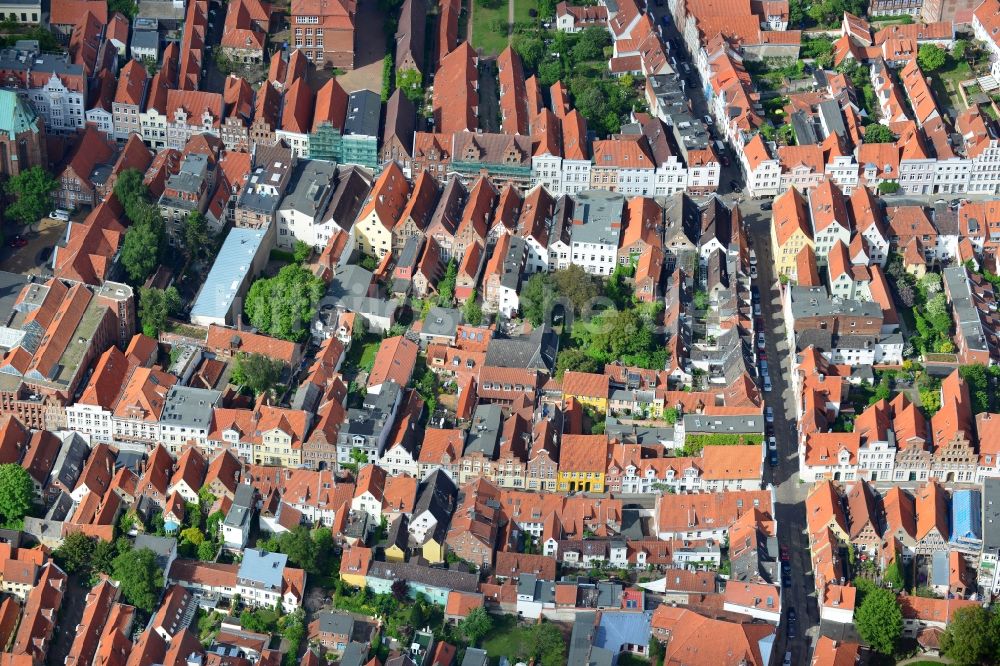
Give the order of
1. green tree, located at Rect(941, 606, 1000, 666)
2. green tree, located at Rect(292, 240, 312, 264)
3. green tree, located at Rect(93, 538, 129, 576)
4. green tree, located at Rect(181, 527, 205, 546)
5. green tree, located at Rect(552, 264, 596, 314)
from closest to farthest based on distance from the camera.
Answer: green tree, located at Rect(941, 606, 1000, 666) → green tree, located at Rect(93, 538, 129, 576) → green tree, located at Rect(181, 527, 205, 546) → green tree, located at Rect(552, 264, 596, 314) → green tree, located at Rect(292, 240, 312, 264)

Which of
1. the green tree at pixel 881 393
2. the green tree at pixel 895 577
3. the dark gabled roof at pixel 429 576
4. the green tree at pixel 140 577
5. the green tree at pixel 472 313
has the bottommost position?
the green tree at pixel 140 577

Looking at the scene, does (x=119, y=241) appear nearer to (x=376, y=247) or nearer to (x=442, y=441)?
(x=376, y=247)

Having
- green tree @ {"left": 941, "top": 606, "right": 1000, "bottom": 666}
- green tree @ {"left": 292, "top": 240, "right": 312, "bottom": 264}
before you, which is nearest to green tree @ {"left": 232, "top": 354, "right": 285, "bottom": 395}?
green tree @ {"left": 292, "top": 240, "right": 312, "bottom": 264}

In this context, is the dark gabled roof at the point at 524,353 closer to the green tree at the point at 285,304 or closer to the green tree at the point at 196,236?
the green tree at the point at 285,304

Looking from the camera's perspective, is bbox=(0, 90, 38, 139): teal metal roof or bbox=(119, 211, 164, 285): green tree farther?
bbox=(0, 90, 38, 139): teal metal roof

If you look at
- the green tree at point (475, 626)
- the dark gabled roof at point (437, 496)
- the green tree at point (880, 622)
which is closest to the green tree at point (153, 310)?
the dark gabled roof at point (437, 496)

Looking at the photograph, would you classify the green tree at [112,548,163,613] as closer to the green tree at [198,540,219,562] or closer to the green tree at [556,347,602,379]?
the green tree at [198,540,219,562]

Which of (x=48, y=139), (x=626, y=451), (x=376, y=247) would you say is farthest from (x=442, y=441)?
(x=48, y=139)
